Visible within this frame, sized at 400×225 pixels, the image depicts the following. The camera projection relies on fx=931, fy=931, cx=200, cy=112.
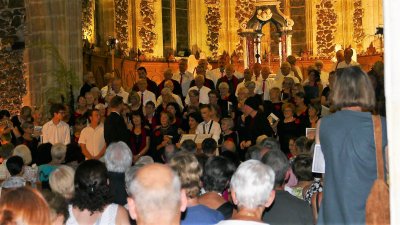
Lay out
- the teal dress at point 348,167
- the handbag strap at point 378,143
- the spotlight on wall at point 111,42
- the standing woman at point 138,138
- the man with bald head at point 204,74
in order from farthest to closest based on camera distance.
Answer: the spotlight on wall at point 111,42, the man with bald head at point 204,74, the standing woman at point 138,138, the teal dress at point 348,167, the handbag strap at point 378,143

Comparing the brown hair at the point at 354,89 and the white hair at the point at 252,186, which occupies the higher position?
the brown hair at the point at 354,89

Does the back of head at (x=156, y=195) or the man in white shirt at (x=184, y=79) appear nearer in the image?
the back of head at (x=156, y=195)

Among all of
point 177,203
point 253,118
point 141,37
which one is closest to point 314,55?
point 141,37

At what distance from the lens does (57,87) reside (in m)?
17.8

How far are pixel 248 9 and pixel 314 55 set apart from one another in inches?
97.6

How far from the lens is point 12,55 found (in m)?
19.0

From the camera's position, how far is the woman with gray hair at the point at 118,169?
7.71 meters

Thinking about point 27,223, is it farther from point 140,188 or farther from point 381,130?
point 381,130

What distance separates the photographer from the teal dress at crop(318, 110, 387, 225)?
17.0ft

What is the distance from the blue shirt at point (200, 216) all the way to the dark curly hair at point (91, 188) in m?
0.60

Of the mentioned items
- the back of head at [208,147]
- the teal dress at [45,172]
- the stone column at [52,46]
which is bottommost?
the teal dress at [45,172]

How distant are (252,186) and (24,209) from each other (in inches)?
53.8

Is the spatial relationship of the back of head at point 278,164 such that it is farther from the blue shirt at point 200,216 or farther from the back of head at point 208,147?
the back of head at point 208,147

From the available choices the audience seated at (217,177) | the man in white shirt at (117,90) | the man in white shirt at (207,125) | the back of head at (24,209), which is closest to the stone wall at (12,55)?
the man in white shirt at (117,90)
